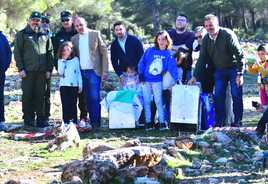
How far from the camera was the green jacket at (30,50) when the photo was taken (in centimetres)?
1016

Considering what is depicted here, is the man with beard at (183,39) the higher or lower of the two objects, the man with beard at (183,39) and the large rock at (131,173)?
the higher

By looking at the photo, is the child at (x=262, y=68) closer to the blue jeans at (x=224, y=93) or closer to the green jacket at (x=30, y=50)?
the blue jeans at (x=224, y=93)

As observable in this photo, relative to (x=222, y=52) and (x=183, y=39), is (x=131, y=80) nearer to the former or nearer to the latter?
(x=183, y=39)

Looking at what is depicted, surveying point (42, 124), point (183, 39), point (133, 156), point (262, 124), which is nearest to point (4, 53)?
point (42, 124)

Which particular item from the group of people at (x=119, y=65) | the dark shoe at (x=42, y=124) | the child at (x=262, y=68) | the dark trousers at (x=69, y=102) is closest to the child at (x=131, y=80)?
the group of people at (x=119, y=65)

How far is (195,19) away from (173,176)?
168ft

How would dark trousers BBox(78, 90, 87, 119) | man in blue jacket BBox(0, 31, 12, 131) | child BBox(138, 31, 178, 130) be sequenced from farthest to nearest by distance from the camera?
dark trousers BBox(78, 90, 87, 119)
man in blue jacket BBox(0, 31, 12, 131)
child BBox(138, 31, 178, 130)

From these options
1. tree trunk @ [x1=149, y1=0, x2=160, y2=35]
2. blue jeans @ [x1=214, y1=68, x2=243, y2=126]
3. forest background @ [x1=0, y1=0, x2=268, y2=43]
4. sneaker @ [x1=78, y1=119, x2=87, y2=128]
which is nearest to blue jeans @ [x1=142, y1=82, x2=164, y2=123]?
blue jeans @ [x1=214, y1=68, x2=243, y2=126]

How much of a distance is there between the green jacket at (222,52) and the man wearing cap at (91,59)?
1.60 meters

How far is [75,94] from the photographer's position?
34.1 feet

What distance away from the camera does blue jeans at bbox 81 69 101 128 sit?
10.3 metres

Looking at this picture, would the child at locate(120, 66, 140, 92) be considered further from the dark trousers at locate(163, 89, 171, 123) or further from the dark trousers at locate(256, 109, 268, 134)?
the dark trousers at locate(256, 109, 268, 134)

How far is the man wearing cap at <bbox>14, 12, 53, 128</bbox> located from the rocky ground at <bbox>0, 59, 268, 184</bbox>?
0.95 m

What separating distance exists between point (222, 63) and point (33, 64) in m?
3.08
